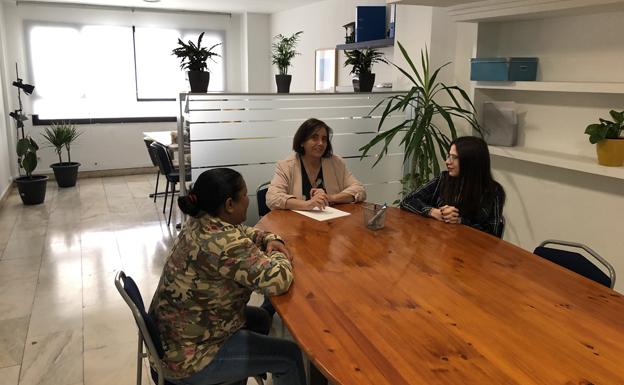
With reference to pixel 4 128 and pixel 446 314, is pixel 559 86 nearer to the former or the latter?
pixel 446 314

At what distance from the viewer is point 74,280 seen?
377 centimetres

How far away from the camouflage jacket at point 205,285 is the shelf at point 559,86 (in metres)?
2.01

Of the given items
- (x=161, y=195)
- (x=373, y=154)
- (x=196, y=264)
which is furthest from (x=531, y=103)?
(x=161, y=195)

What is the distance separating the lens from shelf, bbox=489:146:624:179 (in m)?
2.66

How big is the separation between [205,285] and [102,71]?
684cm

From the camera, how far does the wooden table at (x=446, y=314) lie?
1212mm

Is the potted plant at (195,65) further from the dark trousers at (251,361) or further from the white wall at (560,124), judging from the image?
the dark trousers at (251,361)

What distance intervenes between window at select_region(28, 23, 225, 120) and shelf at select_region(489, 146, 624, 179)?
5905 millimetres

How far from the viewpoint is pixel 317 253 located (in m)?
2.02

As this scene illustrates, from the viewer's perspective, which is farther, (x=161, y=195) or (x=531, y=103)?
(x=161, y=195)

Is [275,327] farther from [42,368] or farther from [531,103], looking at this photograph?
[531,103]

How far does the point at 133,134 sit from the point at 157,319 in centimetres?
657

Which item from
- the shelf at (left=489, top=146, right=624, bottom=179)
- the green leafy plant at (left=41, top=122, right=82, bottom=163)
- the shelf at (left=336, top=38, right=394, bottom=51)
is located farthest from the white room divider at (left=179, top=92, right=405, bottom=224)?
the green leafy plant at (left=41, top=122, right=82, bottom=163)

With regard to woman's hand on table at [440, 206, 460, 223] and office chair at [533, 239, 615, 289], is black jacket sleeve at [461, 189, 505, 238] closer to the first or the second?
woman's hand on table at [440, 206, 460, 223]
